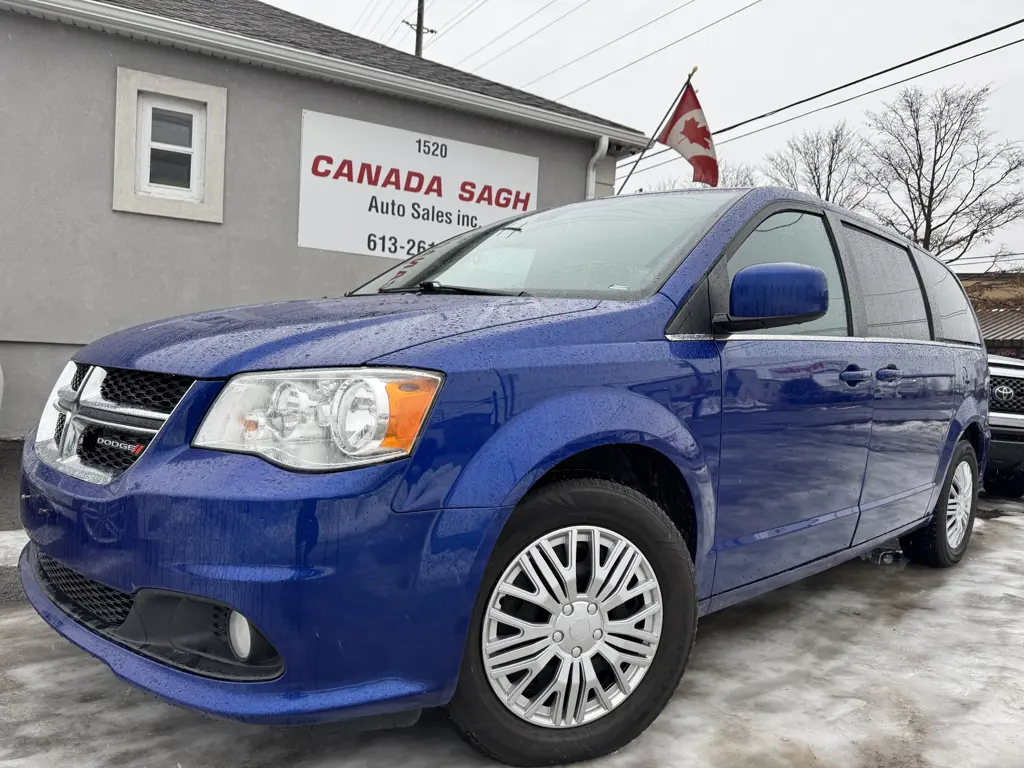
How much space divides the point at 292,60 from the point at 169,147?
135 centimetres

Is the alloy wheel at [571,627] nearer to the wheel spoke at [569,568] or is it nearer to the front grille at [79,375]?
the wheel spoke at [569,568]

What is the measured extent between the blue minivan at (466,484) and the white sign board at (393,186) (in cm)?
534

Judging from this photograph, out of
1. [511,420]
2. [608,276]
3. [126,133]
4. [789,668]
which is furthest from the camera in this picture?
[126,133]

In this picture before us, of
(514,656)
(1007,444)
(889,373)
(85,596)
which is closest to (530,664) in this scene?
(514,656)

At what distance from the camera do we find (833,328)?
2.99m

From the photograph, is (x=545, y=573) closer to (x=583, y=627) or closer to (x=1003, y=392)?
(x=583, y=627)

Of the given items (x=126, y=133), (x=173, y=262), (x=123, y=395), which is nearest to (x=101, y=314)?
(x=173, y=262)

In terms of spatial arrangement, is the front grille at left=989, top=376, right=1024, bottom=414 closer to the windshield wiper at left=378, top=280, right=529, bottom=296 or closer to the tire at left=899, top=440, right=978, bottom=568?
the tire at left=899, top=440, right=978, bottom=568

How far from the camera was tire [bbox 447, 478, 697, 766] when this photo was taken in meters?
1.90

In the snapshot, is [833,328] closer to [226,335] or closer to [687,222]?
[687,222]

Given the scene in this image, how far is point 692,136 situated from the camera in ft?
32.9

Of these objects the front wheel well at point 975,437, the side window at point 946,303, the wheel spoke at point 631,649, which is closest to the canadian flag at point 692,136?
the side window at point 946,303

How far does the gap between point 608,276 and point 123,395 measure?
1.40 metres

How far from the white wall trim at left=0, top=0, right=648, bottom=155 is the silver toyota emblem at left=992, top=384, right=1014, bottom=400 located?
15.9 ft
